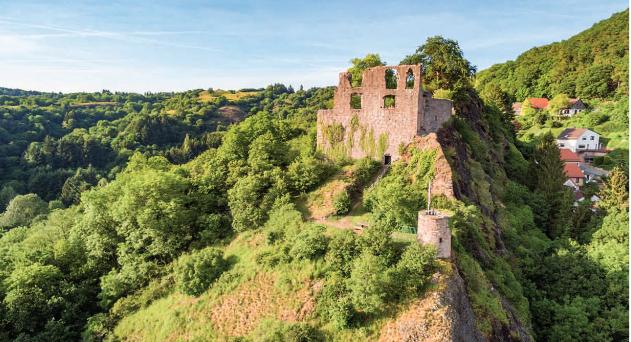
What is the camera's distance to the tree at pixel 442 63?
4312cm

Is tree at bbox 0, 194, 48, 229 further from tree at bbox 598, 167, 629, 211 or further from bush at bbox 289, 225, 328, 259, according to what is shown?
tree at bbox 598, 167, 629, 211

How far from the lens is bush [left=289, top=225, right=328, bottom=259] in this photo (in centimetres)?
2623

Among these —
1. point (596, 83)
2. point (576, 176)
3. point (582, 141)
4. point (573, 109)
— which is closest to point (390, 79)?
point (576, 176)

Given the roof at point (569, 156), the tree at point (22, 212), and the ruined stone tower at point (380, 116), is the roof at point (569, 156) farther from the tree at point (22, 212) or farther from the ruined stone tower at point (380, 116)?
the tree at point (22, 212)

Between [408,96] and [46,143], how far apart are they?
98.9 meters

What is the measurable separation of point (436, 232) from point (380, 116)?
46.7ft

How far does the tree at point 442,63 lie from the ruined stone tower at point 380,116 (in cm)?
785

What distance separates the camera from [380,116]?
35250 millimetres

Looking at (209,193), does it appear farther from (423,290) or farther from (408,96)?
(423,290)

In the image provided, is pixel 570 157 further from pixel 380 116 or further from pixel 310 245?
pixel 310 245

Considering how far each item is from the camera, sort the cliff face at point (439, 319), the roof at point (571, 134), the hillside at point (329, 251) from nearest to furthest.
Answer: the cliff face at point (439, 319), the hillside at point (329, 251), the roof at point (571, 134)

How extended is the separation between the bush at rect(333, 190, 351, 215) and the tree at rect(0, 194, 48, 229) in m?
62.6

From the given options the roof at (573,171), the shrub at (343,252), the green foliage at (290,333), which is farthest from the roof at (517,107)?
the green foliage at (290,333)

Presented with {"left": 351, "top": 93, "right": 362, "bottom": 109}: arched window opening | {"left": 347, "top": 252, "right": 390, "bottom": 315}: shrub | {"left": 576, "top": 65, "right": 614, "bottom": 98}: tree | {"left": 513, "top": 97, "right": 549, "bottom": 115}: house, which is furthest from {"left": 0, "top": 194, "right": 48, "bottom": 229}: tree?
{"left": 576, "top": 65, "right": 614, "bottom": 98}: tree
